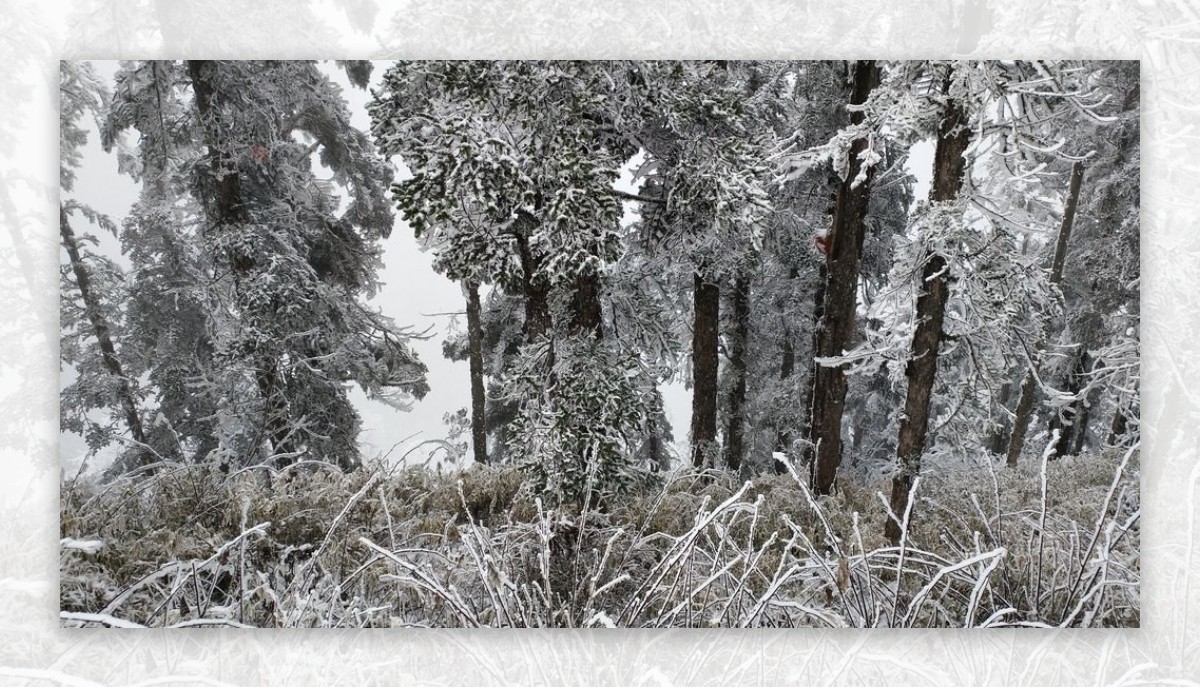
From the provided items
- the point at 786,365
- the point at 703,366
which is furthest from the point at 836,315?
the point at 786,365

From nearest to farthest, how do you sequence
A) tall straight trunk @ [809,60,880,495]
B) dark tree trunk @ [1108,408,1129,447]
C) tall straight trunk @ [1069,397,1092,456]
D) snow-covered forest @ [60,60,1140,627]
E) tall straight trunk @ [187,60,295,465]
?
1. snow-covered forest @ [60,60,1140,627]
2. dark tree trunk @ [1108,408,1129,447]
3. tall straight trunk @ [187,60,295,465]
4. tall straight trunk @ [1069,397,1092,456]
5. tall straight trunk @ [809,60,880,495]

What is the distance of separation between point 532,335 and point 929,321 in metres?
2.19

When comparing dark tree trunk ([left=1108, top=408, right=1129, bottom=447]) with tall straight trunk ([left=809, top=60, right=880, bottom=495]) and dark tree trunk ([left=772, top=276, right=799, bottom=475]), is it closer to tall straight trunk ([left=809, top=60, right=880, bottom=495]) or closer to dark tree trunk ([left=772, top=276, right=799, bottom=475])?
tall straight trunk ([left=809, top=60, right=880, bottom=495])

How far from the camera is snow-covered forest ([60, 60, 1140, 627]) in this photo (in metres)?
3.01

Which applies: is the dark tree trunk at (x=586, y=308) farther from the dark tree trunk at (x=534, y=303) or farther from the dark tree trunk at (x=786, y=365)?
the dark tree trunk at (x=786, y=365)

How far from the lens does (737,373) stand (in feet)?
25.0

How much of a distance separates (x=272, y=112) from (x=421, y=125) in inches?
60.3

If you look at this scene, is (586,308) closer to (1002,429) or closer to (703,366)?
(703,366)

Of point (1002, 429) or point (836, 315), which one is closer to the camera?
point (1002, 429)

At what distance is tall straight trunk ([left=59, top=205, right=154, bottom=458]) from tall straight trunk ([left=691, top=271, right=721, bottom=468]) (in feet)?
13.2

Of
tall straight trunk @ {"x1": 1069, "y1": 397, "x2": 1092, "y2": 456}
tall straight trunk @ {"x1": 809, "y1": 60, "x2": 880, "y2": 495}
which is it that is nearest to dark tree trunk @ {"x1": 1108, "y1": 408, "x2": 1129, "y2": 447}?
tall straight trunk @ {"x1": 1069, "y1": 397, "x2": 1092, "y2": 456}

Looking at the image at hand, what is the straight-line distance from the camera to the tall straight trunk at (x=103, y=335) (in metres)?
3.33

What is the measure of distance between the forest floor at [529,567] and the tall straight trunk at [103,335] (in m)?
0.23

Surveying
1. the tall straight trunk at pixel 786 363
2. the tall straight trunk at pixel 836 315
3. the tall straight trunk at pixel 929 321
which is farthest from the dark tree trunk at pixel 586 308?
the tall straight trunk at pixel 786 363
